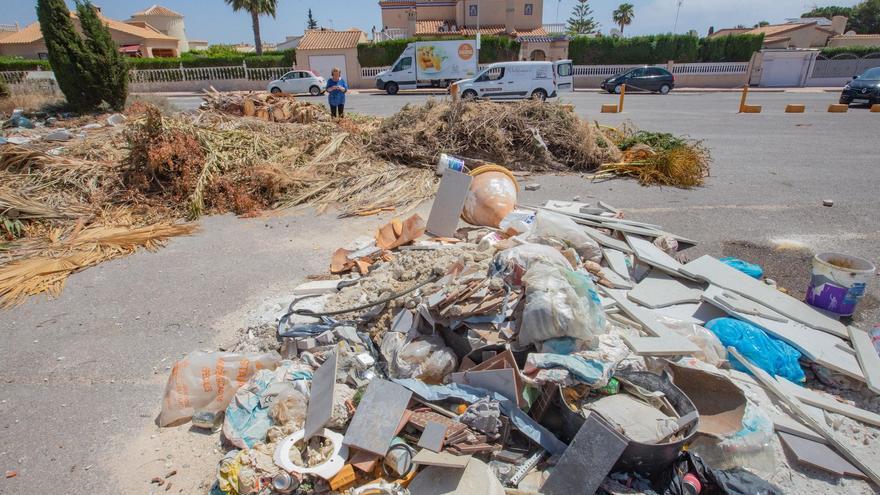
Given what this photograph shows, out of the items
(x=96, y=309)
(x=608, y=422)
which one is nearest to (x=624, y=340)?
(x=608, y=422)

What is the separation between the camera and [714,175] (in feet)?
27.9

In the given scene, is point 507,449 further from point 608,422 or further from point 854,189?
point 854,189

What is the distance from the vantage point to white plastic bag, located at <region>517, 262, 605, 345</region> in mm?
2941

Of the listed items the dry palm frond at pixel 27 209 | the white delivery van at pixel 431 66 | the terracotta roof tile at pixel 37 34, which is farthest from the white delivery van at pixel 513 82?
the terracotta roof tile at pixel 37 34

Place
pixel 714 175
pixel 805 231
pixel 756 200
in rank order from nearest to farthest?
pixel 805 231
pixel 756 200
pixel 714 175

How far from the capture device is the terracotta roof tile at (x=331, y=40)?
33000 mm

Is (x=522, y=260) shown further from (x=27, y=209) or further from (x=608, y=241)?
(x=27, y=209)

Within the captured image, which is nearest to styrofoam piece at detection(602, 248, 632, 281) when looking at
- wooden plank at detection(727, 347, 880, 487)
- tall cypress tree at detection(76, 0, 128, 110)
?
wooden plank at detection(727, 347, 880, 487)

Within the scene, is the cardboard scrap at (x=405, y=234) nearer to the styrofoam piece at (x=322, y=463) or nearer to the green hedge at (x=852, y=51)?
the styrofoam piece at (x=322, y=463)

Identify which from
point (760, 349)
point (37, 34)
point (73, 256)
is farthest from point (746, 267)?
point (37, 34)

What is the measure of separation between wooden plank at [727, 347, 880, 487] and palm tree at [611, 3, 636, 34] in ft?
244

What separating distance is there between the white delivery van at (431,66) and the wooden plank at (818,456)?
2626cm

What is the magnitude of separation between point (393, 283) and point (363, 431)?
1582 mm

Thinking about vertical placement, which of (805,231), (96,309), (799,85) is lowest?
(96,309)
